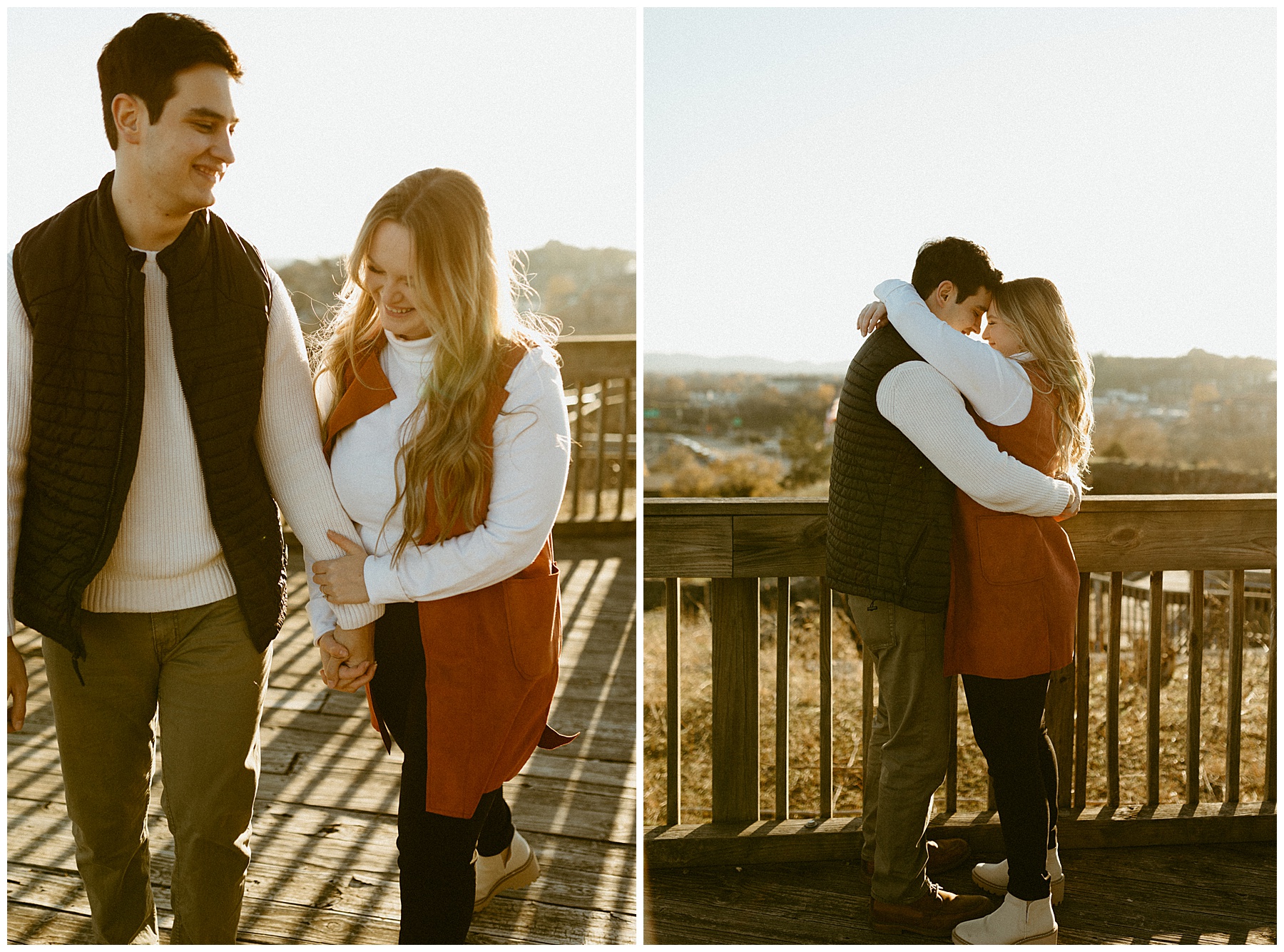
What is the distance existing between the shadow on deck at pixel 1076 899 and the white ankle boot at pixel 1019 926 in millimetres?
113

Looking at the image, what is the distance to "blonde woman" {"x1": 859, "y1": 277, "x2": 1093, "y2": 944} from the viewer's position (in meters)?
1.60

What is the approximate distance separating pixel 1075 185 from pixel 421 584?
1050 cm

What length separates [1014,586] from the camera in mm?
1615

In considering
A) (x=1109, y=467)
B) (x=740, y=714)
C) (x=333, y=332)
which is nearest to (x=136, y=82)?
(x=333, y=332)

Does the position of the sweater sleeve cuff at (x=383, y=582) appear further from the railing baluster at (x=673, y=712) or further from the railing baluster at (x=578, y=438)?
the railing baluster at (x=578, y=438)

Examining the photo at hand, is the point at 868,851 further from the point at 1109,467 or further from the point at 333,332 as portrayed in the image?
the point at 1109,467

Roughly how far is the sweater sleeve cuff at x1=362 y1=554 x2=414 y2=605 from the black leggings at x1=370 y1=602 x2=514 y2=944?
0.07 metres

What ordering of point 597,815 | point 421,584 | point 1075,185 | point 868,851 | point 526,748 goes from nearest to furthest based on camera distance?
point 421,584 → point 526,748 → point 868,851 → point 597,815 → point 1075,185

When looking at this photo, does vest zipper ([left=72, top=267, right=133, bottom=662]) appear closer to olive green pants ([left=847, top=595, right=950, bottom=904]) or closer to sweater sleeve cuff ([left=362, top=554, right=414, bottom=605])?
sweater sleeve cuff ([left=362, top=554, right=414, bottom=605])

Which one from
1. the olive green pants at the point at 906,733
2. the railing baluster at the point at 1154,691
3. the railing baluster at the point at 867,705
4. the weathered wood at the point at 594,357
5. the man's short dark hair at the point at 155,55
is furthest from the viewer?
the weathered wood at the point at 594,357

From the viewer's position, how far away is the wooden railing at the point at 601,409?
4234mm

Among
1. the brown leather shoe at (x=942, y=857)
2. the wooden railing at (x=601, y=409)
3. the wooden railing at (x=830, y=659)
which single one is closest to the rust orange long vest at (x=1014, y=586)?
the wooden railing at (x=830, y=659)

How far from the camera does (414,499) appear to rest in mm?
1263

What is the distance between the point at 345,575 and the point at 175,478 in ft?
0.90
